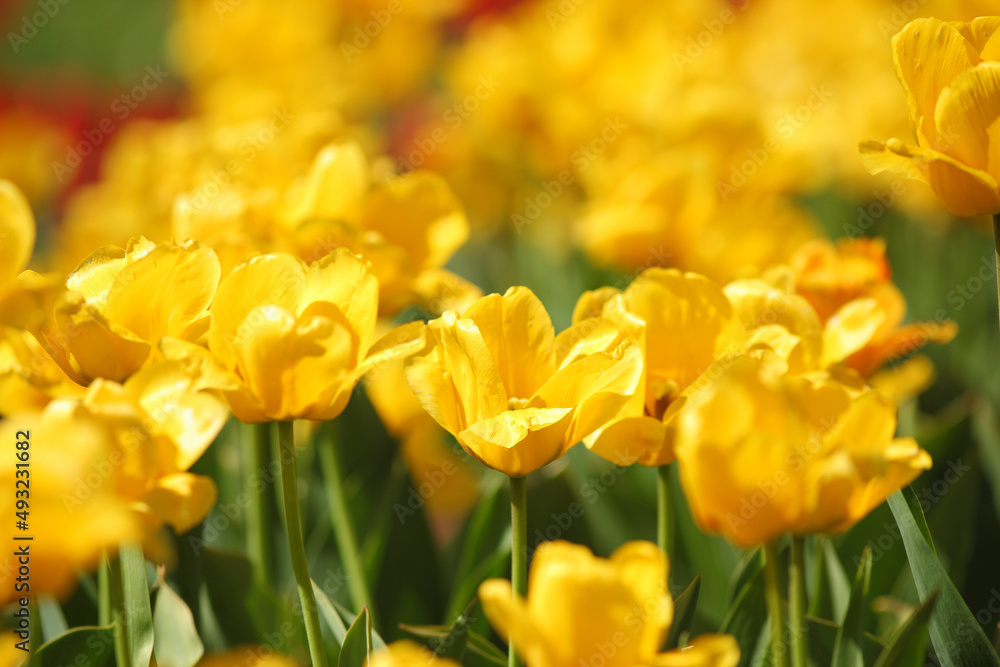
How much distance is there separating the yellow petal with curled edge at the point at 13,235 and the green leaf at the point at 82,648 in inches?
10.3

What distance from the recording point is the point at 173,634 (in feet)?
2.42

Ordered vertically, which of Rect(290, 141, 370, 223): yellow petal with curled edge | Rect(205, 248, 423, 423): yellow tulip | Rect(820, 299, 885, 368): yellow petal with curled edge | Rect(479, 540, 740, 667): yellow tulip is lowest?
Rect(479, 540, 740, 667): yellow tulip

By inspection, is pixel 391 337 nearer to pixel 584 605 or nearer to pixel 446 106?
pixel 584 605

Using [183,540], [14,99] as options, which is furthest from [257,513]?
[14,99]

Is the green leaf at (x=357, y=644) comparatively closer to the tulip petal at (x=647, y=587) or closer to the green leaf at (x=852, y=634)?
the tulip petal at (x=647, y=587)

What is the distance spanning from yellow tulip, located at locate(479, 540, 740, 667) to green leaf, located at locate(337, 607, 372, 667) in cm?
20

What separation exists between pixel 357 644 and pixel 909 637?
35 cm

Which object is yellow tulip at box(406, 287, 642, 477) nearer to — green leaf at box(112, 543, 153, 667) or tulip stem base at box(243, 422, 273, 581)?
green leaf at box(112, 543, 153, 667)

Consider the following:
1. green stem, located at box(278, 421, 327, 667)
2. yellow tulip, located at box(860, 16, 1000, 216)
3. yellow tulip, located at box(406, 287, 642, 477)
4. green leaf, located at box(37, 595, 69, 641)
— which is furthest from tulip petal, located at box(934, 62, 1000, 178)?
green leaf, located at box(37, 595, 69, 641)

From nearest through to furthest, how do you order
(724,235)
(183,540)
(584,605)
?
(584,605) → (183,540) → (724,235)

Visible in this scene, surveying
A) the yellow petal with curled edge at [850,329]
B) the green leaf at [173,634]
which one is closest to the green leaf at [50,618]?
the green leaf at [173,634]

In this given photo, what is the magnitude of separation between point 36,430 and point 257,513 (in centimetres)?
54

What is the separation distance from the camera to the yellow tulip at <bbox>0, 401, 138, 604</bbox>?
443 mm

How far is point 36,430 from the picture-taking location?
0.48 metres
